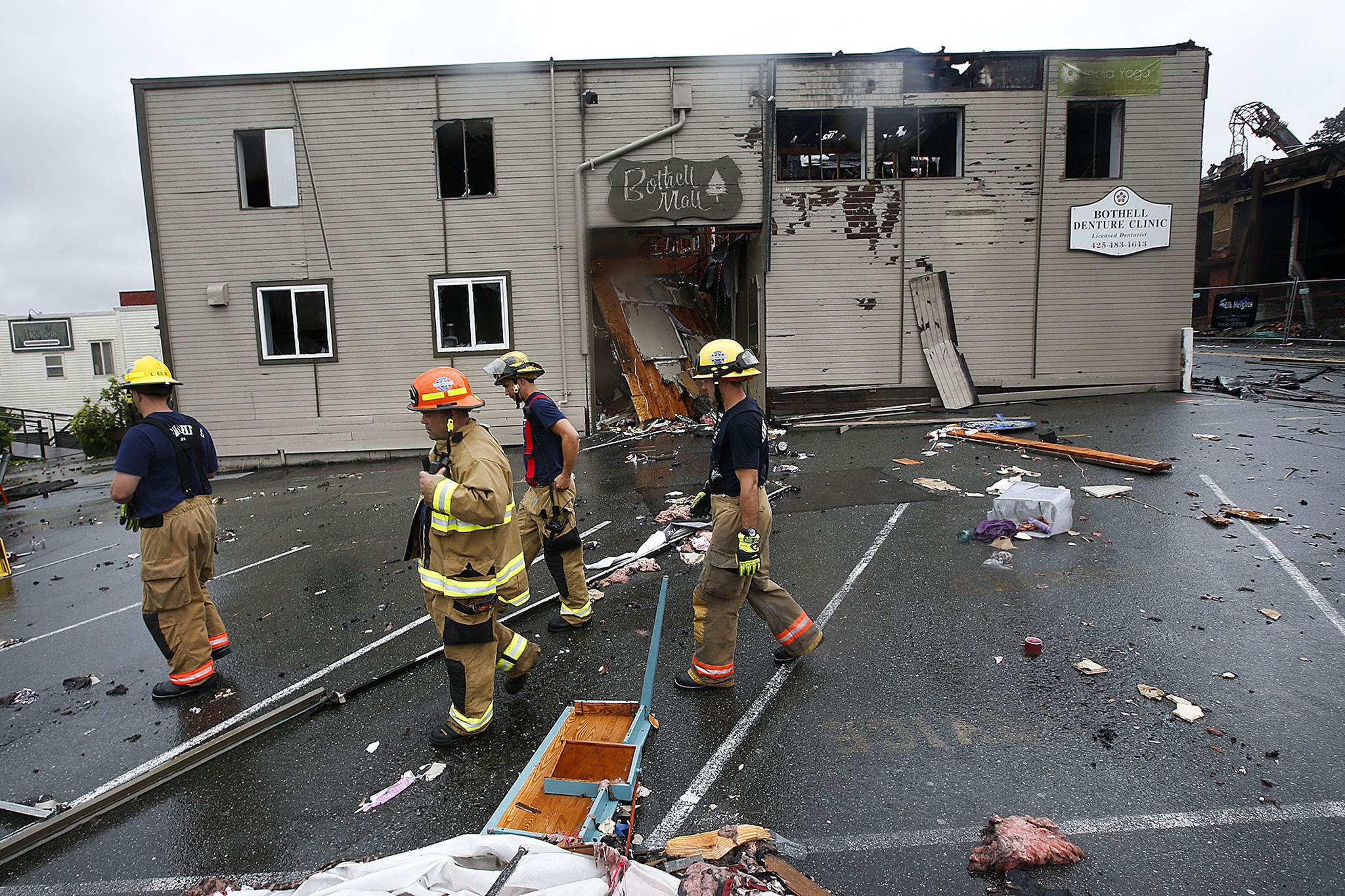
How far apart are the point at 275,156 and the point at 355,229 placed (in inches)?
82.9

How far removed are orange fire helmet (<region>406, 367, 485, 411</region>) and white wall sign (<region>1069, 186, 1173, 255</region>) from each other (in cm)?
1376

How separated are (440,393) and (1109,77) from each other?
1527 cm

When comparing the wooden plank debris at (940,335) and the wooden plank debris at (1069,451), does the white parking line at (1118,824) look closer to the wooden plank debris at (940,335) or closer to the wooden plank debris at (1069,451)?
the wooden plank debris at (1069,451)

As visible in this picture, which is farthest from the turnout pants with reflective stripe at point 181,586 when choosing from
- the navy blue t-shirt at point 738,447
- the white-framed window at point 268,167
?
the white-framed window at point 268,167

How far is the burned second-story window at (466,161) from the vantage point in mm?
13195

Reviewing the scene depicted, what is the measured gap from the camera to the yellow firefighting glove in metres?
3.61

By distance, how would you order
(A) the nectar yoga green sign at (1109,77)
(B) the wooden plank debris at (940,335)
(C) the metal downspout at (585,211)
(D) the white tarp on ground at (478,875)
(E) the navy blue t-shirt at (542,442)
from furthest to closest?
(B) the wooden plank debris at (940,335), (A) the nectar yoga green sign at (1109,77), (C) the metal downspout at (585,211), (E) the navy blue t-shirt at (542,442), (D) the white tarp on ground at (478,875)

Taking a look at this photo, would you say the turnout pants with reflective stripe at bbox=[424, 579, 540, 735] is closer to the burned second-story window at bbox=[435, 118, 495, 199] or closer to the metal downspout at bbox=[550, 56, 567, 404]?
the metal downspout at bbox=[550, 56, 567, 404]

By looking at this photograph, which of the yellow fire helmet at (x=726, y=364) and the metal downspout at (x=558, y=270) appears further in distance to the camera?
the metal downspout at (x=558, y=270)

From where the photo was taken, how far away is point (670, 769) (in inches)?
130

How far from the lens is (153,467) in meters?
4.18

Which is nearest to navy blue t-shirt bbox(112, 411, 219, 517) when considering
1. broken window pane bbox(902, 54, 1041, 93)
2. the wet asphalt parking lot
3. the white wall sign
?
the wet asphalt parking lot

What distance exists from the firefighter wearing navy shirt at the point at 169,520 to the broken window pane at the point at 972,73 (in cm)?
1339

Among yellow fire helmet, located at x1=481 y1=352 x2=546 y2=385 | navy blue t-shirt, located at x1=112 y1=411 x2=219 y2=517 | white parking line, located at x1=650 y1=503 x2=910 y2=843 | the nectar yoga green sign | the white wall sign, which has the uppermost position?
the nectar yoga green sign
